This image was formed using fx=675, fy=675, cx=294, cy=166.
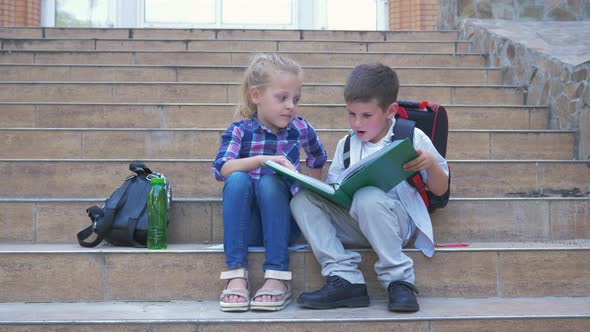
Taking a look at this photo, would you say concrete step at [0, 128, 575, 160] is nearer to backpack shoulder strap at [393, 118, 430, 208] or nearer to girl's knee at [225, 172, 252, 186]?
backpack shoulder strap at [393, 118, 430, 208]

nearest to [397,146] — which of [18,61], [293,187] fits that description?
[293,187]

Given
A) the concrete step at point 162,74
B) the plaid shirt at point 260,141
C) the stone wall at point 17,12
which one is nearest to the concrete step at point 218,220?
the plaid shirt at point 260,141

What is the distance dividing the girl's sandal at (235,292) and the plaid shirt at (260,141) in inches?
17.2

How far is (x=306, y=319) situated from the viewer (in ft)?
7.89

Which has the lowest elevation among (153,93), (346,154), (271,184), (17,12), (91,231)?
(91,231)

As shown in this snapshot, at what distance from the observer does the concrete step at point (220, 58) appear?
5.96m

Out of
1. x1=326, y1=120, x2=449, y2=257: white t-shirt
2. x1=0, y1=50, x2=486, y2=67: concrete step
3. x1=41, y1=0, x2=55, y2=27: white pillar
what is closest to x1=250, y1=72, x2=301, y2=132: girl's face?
x1=326, y1=120, x2=449, y2=257: white t-shirt

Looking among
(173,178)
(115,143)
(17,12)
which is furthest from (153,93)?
(17,12)

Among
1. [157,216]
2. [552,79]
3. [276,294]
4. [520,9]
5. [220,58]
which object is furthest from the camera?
[520,9]

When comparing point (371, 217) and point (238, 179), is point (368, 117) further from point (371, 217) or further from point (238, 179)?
point (238, 179)

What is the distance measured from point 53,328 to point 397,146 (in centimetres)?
136

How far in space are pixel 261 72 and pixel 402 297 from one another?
1.11 metres

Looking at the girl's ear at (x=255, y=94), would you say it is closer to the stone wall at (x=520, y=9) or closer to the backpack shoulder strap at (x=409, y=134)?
the backpack shoulder strap at (x=409, y=134)

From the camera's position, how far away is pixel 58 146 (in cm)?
411
